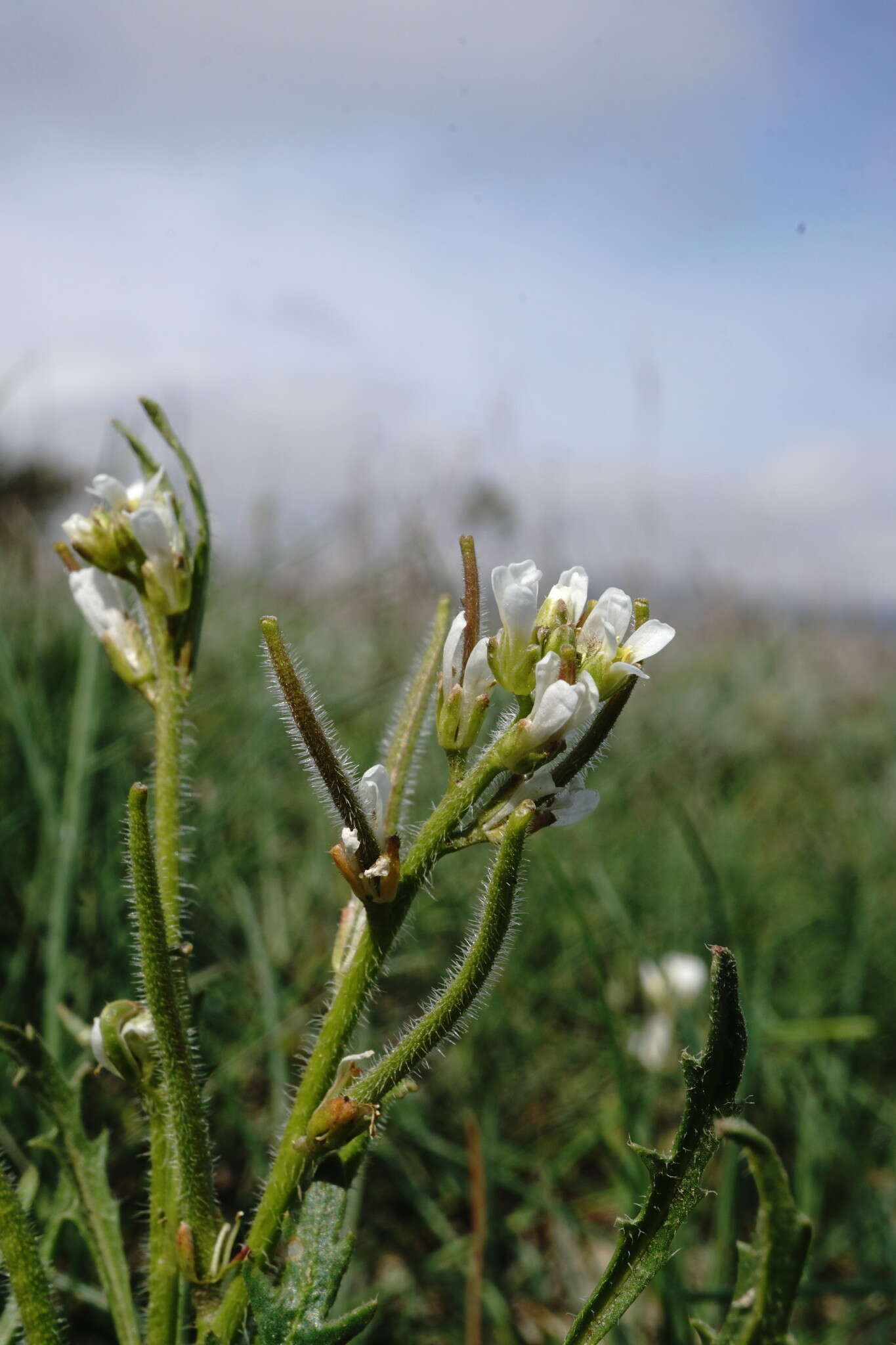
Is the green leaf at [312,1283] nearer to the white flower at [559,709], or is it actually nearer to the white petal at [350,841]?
the white petal at [350,841]

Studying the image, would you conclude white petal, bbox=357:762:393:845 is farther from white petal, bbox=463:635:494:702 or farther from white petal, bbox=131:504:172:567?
white petal, bbox=131:504:172:567

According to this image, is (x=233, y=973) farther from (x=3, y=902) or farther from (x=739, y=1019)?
(x=739, y=1019)

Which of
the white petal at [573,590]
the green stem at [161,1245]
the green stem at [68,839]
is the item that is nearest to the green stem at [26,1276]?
the green stem at [161,1245]

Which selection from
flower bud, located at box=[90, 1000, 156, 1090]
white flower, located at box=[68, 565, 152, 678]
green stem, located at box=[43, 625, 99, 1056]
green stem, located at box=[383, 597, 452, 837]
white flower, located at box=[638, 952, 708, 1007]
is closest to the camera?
flower bud, located at box=[90, 1000, 156, 1090]

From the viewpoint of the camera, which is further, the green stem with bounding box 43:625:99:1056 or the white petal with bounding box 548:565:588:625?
the green stem with bounding box 43:625:99:1056

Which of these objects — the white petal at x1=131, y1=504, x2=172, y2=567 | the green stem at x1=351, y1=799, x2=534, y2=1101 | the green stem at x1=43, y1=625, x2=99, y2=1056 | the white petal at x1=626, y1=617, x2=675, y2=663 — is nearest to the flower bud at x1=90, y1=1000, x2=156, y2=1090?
the green stem at x1=351, y1=799, x2=534, y2=1101

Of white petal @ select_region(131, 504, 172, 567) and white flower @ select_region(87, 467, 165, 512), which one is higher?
white flower @ select_region(87, 467, 165, 512)

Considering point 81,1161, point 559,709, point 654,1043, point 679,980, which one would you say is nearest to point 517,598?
point 559,709
